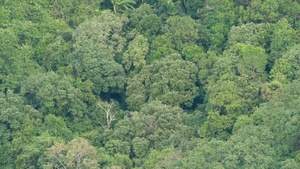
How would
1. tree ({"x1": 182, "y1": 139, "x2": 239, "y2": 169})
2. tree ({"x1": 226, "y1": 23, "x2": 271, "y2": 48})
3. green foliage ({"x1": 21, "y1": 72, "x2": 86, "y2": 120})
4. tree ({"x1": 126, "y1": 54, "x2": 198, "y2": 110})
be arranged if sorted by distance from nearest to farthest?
1. tree ({"x1": 182, "y1": 139, "x2": 239, "y2": 169})
2. green foliage ({"x1": 21, "y1": 72, "x2": 86, "y2": 120})
3. tree ({"x1": 126, "y1": 54, "x2": 198, "y2": 110})
4. tree ({"x1": 226, "y1": 23, "x2": 271, "y2": 48})

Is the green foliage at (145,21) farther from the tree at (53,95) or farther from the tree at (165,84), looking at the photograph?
the tree at (53,95)

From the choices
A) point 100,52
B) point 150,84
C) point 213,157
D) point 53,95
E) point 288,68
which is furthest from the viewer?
point 100,52

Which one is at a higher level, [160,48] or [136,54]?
[160,48]

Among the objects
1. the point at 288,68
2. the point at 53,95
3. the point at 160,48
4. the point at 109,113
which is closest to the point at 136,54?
the point at 160,48

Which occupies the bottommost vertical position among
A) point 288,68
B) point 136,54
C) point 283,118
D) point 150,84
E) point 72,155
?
point 72,155

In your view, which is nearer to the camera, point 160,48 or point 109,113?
point 109,113

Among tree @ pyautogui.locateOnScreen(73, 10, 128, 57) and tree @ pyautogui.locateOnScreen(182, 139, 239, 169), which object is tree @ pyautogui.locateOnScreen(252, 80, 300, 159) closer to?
tree @ pyautogui.locateOnScreen(182, 139, 239, 169)

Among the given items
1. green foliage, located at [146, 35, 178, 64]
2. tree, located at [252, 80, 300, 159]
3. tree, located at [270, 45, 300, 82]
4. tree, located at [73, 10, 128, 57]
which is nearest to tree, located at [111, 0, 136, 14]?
tree, located at [73, 10, 128, 57]

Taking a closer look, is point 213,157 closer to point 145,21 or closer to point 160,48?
point 160,48
